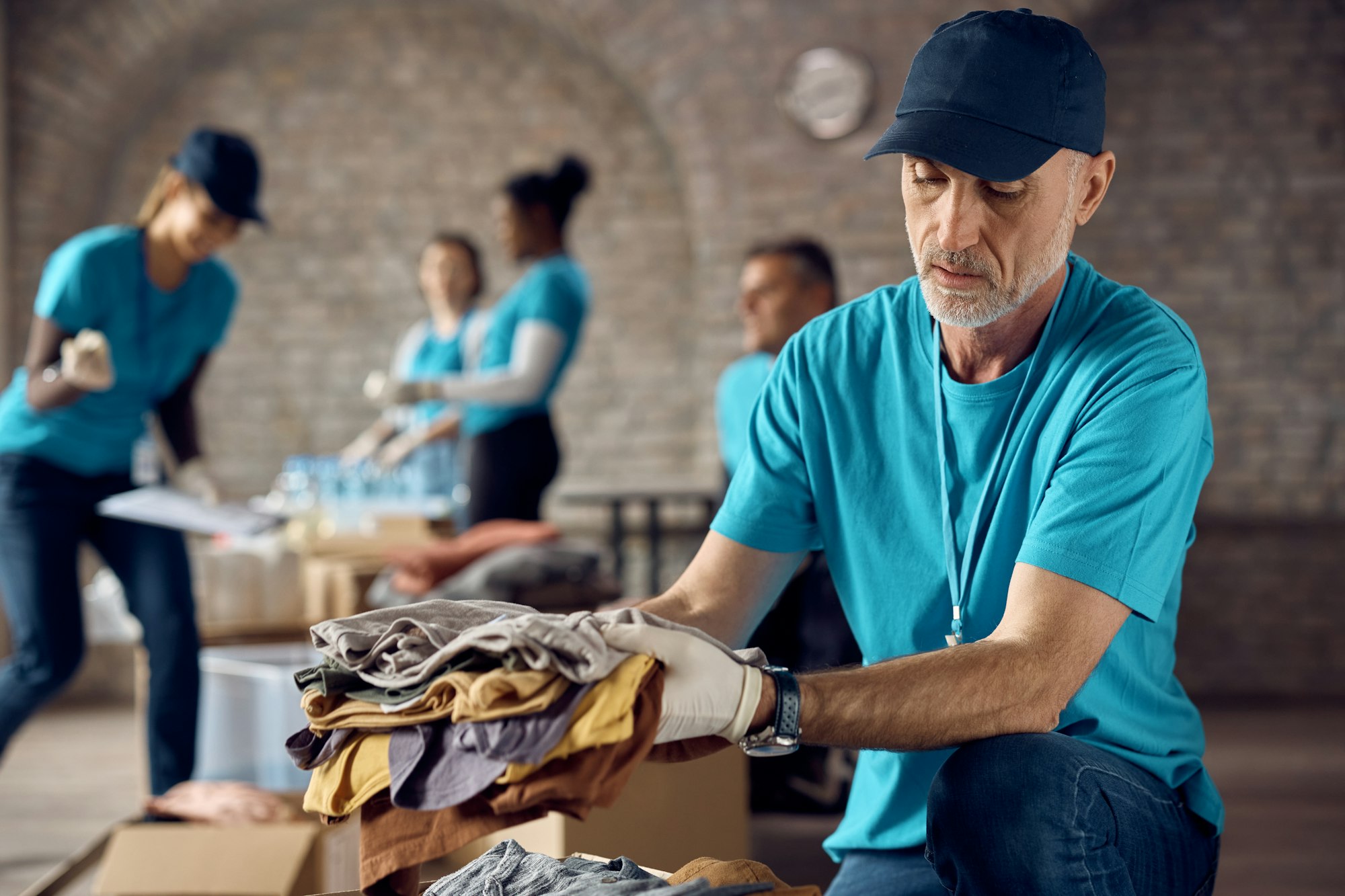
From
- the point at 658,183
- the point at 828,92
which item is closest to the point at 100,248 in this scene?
the point at 828,92

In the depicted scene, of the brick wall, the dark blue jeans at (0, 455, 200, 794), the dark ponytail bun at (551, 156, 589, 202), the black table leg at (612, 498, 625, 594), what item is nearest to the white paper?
the dark blue jeans at (0, 455, 200, 794)

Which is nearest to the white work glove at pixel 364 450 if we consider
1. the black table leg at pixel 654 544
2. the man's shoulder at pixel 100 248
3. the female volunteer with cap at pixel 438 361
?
the female volunteer with cap at pixel 438 361

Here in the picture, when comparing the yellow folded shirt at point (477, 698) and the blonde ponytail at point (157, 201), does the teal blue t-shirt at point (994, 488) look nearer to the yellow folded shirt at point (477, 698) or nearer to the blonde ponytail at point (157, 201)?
the yellow folded shirt at point (477, 698)

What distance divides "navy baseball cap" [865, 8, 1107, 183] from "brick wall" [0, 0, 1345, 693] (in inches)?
136

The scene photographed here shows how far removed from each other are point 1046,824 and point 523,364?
249 centimetres

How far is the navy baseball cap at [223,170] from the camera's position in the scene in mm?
2520

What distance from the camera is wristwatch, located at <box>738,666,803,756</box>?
2.92 ft

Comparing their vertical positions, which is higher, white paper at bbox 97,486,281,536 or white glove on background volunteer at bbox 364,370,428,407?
white glove on background volunteer at bbox 364,370,428,407

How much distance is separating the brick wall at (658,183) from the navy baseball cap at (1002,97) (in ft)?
11.4

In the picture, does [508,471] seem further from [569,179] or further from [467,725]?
[467,725]

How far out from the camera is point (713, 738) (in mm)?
917

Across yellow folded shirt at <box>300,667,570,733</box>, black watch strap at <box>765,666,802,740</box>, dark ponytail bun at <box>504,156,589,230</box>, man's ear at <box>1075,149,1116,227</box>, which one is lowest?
black watch strap at <box>765,666,802,740</box>

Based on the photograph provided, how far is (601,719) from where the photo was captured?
78 centimetres

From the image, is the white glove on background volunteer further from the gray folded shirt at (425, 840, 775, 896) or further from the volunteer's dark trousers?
the gray folded shirt at (425, 840, 775, 896)
